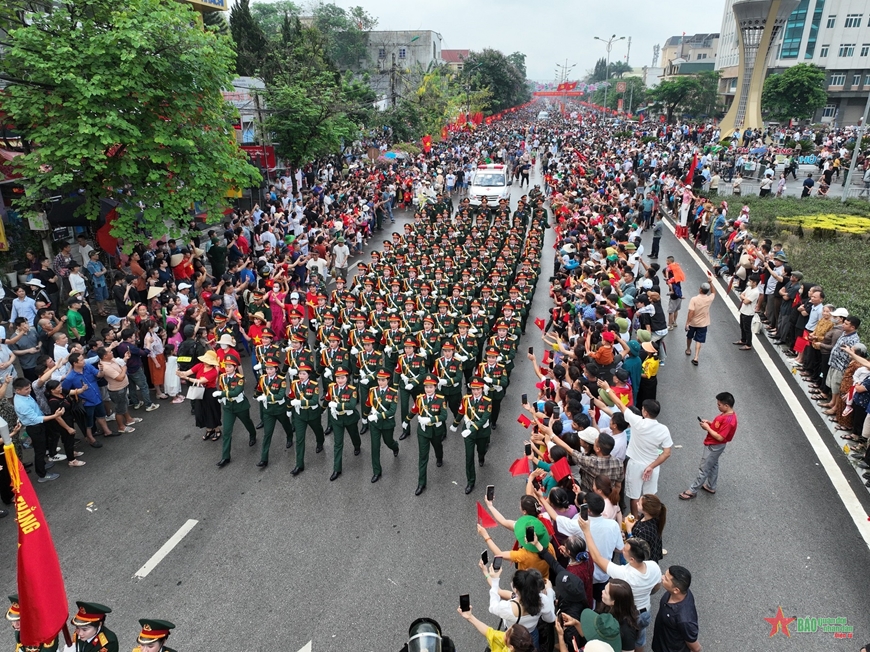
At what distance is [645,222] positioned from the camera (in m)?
21.1

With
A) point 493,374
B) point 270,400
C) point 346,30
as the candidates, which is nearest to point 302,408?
point 270,400

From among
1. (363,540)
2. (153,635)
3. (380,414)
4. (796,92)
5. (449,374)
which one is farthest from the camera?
(796,92)

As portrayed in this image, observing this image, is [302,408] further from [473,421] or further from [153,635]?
[153,635]

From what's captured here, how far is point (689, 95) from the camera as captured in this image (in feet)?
196

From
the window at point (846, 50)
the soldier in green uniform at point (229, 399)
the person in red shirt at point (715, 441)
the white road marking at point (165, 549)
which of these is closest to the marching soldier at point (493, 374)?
the person in red shirt at point (715, 441)

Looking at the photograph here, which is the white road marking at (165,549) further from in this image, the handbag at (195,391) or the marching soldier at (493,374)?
the marching soldier at (493,374)

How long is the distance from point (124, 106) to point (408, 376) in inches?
300

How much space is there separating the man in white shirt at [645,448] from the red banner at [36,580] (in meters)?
5.12

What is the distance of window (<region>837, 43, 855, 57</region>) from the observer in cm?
6066

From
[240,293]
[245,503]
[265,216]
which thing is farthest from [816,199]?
[245,503]

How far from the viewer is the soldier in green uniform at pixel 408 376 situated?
8.43 meters

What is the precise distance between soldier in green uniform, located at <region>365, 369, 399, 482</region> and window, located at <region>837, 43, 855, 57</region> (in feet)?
246

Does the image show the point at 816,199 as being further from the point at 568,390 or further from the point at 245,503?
the point at 245,503

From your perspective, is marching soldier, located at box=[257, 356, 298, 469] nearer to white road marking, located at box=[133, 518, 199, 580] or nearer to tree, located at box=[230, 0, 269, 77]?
white road marking, located at box=[133, 518, 199, 580]
